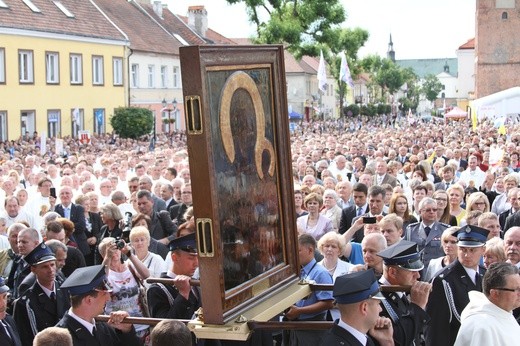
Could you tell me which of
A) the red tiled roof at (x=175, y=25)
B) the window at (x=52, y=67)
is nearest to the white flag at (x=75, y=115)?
the window at (x=52, y=67)

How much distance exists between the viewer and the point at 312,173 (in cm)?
1789

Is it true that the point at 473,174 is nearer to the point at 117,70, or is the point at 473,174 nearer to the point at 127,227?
the point at 127,227

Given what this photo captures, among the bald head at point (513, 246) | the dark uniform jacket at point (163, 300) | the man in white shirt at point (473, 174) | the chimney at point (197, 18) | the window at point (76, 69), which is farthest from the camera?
the chimney at point (197, 18)

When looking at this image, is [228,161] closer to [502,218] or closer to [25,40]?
[502,218]

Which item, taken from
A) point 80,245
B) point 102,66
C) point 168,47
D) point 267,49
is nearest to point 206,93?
point 267,49

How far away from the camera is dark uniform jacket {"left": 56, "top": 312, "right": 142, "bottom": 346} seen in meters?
6.61

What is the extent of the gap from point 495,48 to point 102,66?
49.4m

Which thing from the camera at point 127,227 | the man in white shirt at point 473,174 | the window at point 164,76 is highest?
the window at point 164,76

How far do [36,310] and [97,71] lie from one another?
150 ft

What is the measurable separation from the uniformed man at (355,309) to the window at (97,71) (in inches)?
1890

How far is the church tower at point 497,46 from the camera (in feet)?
296

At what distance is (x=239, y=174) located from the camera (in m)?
5.13

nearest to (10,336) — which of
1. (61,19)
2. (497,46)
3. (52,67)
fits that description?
(52,67)

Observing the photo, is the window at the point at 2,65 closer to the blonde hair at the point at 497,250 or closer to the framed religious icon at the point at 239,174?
the blonde hair at the point at 497,250
